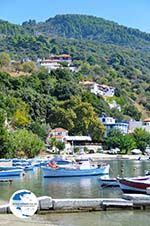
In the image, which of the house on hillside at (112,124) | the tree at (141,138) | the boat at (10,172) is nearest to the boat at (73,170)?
the boat at (10,172)

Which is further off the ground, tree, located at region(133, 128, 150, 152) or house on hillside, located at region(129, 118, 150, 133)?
house on hillside, located at region(129, 118, 150, 133)

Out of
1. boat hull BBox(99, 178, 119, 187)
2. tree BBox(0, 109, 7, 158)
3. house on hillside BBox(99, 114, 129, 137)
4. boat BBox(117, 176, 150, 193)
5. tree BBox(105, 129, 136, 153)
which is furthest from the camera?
house on hillside BBox(99, 114, 129, 137)

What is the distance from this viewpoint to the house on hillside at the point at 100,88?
15909 cm

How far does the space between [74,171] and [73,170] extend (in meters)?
0.15

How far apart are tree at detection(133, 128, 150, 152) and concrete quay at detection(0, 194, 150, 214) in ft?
298

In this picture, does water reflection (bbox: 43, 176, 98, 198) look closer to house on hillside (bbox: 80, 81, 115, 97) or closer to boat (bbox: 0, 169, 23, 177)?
boat (bbox: 0, 169, 23, 177)

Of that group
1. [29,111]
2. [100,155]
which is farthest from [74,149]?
[29,111]

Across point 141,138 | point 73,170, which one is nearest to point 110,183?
point 73,170

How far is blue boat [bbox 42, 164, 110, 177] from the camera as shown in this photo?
5000cm

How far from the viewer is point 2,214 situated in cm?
2266

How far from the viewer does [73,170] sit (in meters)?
51.1

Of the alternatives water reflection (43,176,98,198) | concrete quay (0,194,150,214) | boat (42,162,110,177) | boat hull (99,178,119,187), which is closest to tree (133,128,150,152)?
boat (42,162,110,177)

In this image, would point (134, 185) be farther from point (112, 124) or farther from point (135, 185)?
point (112, 124)

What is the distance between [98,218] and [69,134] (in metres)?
89.1
